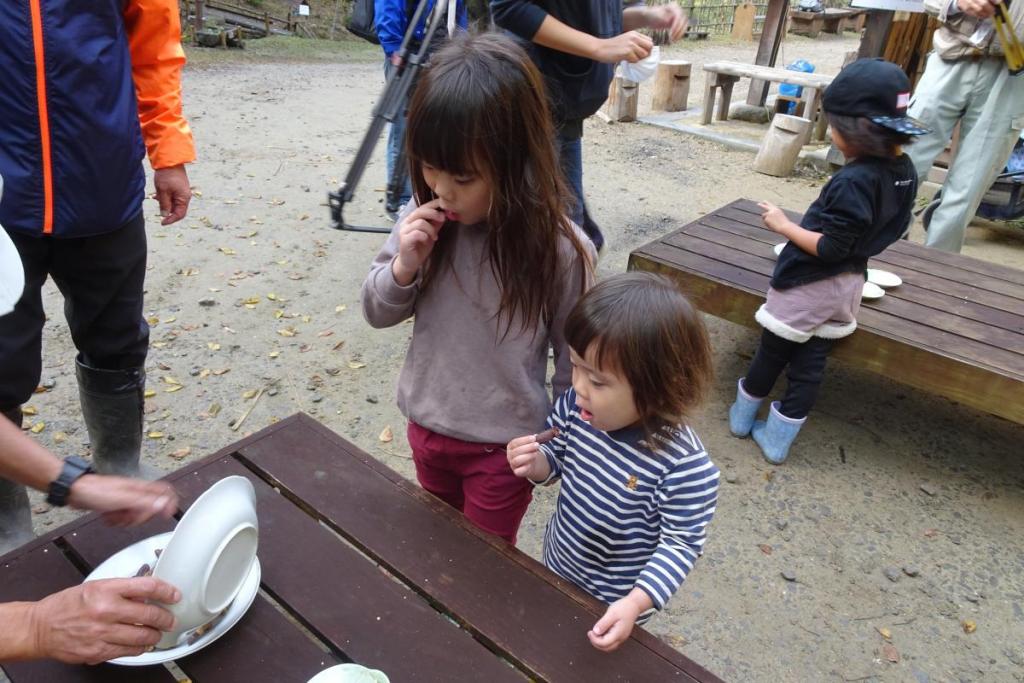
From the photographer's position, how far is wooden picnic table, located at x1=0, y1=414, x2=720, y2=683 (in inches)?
46.8

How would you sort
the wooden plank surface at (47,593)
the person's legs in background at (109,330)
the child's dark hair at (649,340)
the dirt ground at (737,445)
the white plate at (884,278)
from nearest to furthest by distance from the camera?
the wooden plank surface at (47,593) → the child's dark hair at (649,340) → the person's legs in background at (109,330) → the dirt ground at (737,445) → the white plate at (884,278)

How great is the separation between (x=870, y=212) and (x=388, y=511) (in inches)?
75.1

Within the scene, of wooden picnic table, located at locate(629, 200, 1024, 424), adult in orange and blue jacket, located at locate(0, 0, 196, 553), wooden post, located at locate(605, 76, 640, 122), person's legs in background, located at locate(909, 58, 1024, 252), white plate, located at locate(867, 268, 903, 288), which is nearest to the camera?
adult in orange and blue jacket, located at locate(0, 0, 196, 553)

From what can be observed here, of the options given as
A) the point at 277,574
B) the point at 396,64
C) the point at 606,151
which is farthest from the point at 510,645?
the point at 606,151

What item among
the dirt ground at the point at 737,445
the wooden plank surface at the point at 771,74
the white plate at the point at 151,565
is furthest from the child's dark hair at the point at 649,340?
→ the wooden plank surface at the point at 771,74

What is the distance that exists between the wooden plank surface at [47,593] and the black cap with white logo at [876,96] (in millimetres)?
2456

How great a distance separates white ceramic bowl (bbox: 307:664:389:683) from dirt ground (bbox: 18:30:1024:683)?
0.38 meters

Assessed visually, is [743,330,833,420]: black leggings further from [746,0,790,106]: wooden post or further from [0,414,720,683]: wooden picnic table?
[746,0,790,106]: wooden post

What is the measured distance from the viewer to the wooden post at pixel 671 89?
27.9ft

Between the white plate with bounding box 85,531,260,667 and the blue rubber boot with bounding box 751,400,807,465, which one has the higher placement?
the white plate with bounding box 85,531,260,667

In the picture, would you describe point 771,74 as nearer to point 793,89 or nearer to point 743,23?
point 793,89

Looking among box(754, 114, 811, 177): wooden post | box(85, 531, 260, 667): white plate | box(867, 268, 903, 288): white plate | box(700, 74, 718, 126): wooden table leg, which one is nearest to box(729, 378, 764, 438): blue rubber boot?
box(867, 268, 903, 288): white plate

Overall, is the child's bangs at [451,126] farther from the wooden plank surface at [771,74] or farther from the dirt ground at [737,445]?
the wooden plank surface at [771,74]

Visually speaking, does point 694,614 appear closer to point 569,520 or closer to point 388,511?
point 569,520
